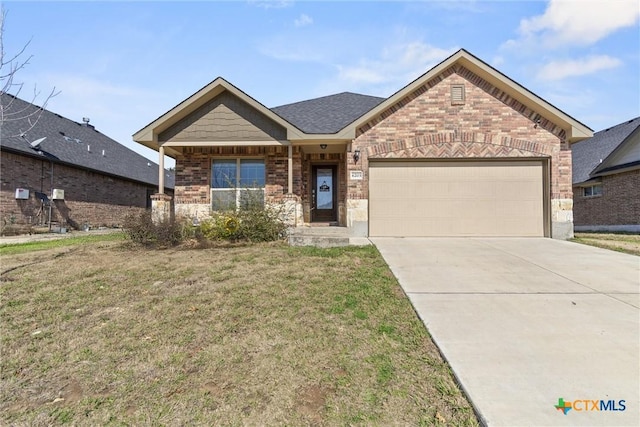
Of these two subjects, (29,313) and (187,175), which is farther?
(187,175)

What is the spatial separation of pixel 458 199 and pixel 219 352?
28.8 feet

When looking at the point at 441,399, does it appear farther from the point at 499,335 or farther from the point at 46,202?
the point at 46,202

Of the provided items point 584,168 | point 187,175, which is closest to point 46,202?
point 187,175

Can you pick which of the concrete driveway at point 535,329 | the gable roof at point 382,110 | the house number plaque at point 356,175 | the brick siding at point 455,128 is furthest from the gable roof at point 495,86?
the concrete driveway at point 535,329

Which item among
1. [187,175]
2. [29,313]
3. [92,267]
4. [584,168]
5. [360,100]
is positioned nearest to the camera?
[29,313]

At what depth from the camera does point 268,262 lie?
252 inches

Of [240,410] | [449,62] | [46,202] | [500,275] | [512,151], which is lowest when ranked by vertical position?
[240,410]

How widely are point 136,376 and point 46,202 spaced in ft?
55.0

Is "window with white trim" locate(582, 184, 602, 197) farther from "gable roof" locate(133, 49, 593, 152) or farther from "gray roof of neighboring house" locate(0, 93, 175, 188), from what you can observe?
"gray roof of neighboring house" locate(0, 93, 175, 188)

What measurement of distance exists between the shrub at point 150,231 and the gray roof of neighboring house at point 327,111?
16.2 feet

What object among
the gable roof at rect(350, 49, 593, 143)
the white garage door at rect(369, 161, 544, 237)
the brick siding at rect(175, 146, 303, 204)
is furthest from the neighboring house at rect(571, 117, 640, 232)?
the brick siding at rect(175, 146, 303, 204)

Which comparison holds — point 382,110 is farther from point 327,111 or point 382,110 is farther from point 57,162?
point 57,162

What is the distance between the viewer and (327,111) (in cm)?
1272

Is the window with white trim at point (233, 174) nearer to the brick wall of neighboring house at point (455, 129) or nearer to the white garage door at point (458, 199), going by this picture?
the brick wall of neighboring house at point (455, 129)
